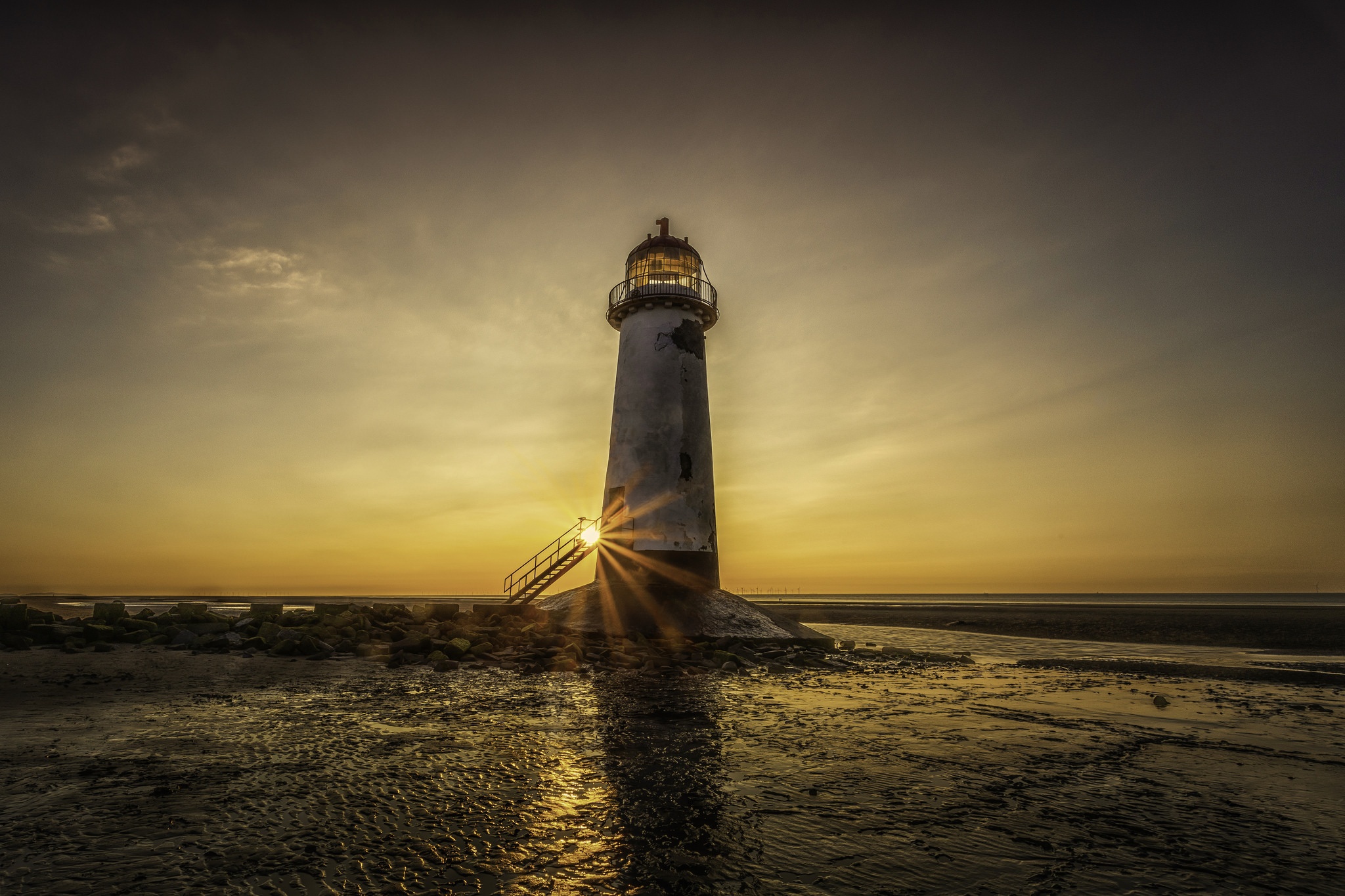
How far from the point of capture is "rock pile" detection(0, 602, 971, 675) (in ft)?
43.3

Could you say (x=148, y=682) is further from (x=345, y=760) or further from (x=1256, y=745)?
(x=1256, y=745)

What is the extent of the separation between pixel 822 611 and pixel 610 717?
40.4m

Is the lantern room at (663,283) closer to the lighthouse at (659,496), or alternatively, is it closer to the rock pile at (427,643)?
the lighthouse at (659,496)

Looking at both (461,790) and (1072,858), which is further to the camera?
(461,790)

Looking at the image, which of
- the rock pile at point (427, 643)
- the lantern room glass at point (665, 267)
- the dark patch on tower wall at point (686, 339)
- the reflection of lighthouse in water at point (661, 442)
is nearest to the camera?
the rock pile at point (427, 643)

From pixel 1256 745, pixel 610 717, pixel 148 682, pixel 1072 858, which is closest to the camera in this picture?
pixel 1072 858

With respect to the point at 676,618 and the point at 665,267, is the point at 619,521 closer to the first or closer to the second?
the point at 676,618

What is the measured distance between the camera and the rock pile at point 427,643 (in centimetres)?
1321

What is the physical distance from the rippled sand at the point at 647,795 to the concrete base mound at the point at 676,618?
7.71 metres

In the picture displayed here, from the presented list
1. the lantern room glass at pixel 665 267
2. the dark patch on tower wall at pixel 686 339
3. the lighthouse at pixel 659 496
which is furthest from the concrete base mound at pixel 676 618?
the lantern room glass at pixel 665 267

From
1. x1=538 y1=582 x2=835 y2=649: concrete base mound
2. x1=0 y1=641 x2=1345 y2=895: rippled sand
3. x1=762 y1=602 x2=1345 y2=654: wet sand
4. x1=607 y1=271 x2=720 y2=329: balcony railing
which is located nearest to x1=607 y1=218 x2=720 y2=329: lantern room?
x1=607 y1=271 x2=720 y2=329: balcony railing

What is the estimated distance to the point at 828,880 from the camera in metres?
3.59

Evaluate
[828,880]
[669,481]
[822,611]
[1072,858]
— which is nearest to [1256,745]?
[1072,858]

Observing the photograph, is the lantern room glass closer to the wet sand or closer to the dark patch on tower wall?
the dark patch on tower wall
